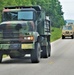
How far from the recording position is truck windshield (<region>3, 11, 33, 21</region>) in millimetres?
20945

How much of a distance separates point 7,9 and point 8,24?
7.76 feet

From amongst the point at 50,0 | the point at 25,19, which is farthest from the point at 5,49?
the point at 50,0

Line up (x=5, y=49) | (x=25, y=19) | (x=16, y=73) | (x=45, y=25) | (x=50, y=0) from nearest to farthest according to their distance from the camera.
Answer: (x=16, y=73) < (x=5, y=49) < (x=25, y=19) < (x=45, y=25) < (x=50, y=0)

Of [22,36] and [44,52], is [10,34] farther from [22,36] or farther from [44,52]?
[44,52]

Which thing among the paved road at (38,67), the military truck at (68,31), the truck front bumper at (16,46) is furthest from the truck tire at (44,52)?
the military truck at (68,31)

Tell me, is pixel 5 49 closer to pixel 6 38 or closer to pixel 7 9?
pixel 6 38

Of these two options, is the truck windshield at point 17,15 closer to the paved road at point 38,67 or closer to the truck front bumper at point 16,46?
the truck front bumper at point 16,46

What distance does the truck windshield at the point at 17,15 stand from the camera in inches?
825

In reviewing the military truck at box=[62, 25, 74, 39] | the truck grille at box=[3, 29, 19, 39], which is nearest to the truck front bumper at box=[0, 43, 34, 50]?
the truck grille at box=[3, 29, 19, 39]

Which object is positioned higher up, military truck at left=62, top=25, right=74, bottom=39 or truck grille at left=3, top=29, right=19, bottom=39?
truck grille at left=3, top=29, right=19, bottom=39

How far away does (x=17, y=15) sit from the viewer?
21.1 meters

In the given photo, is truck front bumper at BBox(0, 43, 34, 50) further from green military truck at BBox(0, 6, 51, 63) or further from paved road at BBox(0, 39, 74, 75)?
paved road at BBox(0, 39, 74, 75)

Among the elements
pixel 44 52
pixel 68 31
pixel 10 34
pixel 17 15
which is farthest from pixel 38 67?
pixel 68 31

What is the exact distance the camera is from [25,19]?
2083 cm
